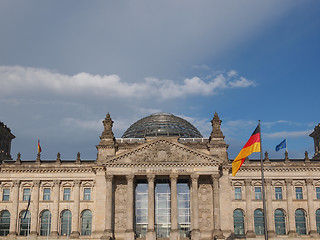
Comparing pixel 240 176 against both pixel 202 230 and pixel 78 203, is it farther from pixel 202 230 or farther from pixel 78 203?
pixel 78 203

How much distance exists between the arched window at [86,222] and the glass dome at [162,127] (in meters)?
19.4

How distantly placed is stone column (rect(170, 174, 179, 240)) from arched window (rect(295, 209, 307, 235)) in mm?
22168

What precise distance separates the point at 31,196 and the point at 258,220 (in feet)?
134

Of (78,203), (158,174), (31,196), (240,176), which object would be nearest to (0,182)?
(31,196)

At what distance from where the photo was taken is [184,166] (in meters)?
72.6

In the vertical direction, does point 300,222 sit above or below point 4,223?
below

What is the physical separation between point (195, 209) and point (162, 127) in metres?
22.6

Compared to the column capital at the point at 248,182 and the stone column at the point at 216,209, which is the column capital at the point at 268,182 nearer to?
the column capital at the point at 248,182

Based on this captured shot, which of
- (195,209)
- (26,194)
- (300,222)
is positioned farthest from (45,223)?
(300,222)

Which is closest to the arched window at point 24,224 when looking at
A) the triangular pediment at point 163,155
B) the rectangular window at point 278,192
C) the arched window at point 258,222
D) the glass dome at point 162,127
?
the triangular pediment at point 163,155

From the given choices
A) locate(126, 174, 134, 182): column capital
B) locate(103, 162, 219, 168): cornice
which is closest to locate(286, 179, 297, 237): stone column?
locate(103, 162, 219, 168): cornice

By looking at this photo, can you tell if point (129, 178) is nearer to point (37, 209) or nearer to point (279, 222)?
point (37, 209)

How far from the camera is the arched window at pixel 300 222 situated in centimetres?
7531

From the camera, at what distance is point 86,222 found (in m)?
76.2
